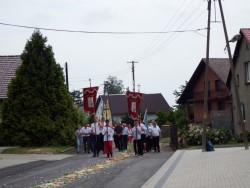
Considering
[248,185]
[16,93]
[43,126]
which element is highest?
[16,93]

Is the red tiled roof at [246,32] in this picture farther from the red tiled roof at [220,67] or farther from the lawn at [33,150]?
the lawn at [33,150]

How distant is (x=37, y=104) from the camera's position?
1313 inches

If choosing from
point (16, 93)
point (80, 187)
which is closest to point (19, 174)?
point (80, 187)

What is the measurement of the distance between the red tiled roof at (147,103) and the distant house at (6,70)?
55.1 metres

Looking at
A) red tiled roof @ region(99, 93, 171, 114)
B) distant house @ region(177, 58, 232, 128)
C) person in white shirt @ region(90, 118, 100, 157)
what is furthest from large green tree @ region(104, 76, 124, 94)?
person in white shirt @ region(90, 118, 100, 157)

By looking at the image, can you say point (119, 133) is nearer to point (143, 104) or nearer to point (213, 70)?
point (213, 70)

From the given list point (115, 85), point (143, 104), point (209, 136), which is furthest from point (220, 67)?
point (115, 85)

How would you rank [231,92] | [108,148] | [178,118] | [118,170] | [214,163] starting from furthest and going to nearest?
[178,118] < [231,92] < [108,148] < [214,163] < [118,170]

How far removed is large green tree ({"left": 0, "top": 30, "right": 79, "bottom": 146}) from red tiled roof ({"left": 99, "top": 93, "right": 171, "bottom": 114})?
2425 inches

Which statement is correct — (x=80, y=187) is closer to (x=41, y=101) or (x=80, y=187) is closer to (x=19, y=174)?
(x=19, y=174)

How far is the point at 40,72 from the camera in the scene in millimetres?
33750

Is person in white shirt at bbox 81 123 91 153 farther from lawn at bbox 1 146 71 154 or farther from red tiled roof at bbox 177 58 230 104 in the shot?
red tiled roof at bbox 177 58 230 104

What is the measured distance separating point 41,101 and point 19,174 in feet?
51.5

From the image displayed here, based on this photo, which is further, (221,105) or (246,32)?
(221,105)
